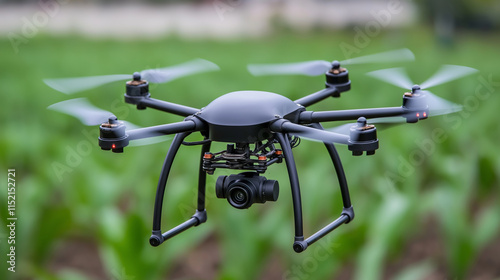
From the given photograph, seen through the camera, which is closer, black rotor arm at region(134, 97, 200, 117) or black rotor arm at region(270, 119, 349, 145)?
black rotor arm at region(270, 119, 349, 145)

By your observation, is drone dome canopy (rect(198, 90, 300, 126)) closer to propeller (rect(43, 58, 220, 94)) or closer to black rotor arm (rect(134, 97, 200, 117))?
black rotor arm (rect(134, 97, 200, 117))

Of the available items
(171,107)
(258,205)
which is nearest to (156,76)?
(171,107)

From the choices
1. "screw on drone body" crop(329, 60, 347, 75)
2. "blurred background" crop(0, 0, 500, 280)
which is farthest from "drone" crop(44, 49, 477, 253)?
"blurred background" crop(0, 0, 500, 280)

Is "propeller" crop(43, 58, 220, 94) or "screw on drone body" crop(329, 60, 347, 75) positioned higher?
"screw on drone body" crop(329, 60, 347, 75)

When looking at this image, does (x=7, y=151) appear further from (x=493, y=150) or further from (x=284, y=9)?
(x=284, y=9)

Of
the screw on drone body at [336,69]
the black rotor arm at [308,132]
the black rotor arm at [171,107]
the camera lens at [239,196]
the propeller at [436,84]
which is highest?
the propeller at [436,84]

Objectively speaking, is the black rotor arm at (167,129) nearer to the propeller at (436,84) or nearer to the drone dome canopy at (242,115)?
the drone dome canopy at (242,115)

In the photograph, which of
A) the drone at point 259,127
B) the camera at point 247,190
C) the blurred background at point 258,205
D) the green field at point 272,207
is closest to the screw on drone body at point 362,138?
the drone at point 259,127
